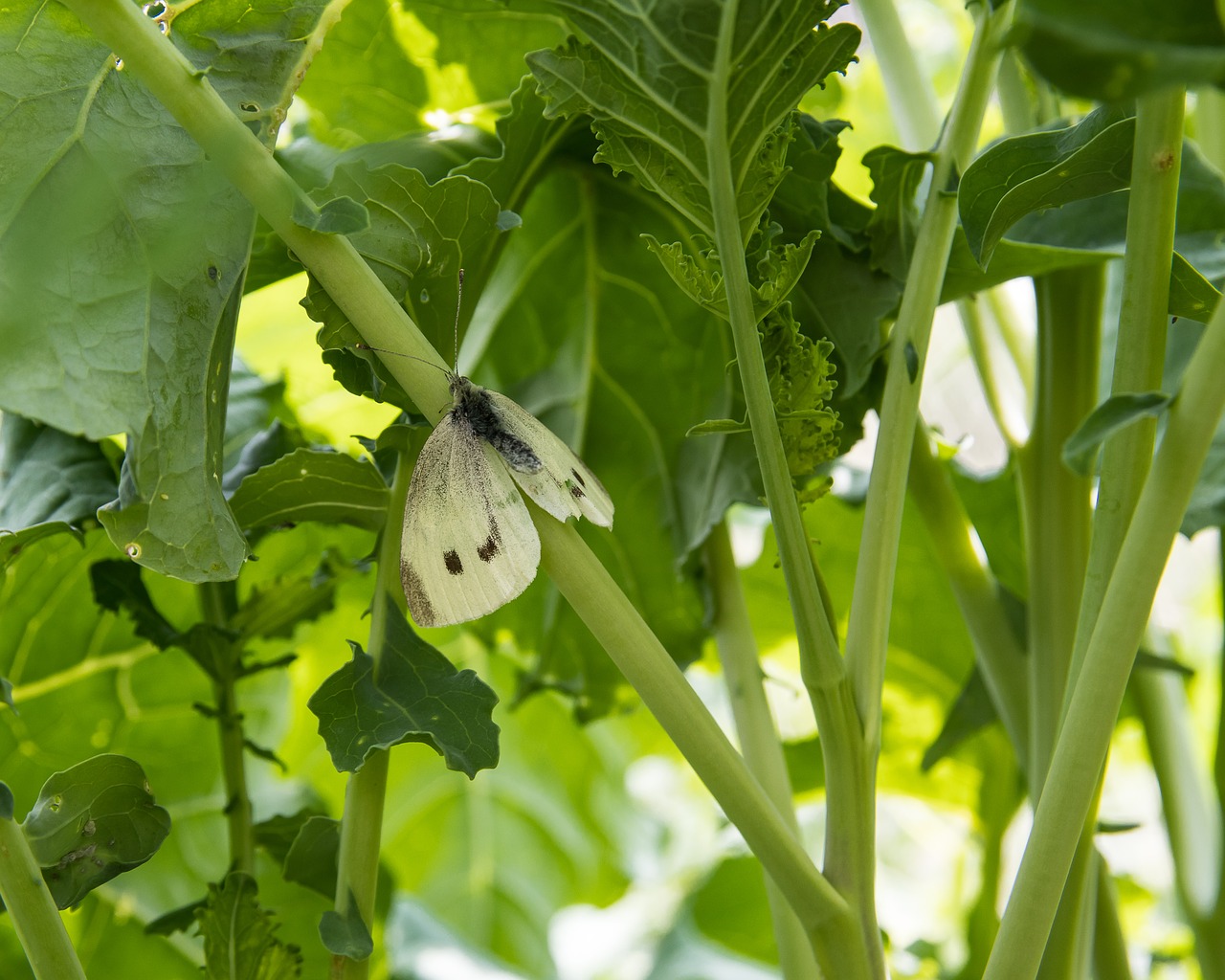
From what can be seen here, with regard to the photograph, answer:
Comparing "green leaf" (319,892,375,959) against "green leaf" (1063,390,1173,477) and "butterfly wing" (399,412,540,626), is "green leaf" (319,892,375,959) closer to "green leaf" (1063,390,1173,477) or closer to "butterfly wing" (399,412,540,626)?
"butterfly wing" (399,412,540,626)

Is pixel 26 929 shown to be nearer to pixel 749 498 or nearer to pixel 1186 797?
pixel 749 498

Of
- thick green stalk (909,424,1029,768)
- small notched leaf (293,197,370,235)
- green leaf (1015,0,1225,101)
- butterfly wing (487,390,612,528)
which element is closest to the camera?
green leaf (1015,0,1225,101)

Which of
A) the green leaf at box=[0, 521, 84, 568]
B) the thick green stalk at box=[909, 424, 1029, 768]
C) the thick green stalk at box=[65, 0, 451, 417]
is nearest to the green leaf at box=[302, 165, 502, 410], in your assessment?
the thick green stalk at box=[65, 0, 451, 417]

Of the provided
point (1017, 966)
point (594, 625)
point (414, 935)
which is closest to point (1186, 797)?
point (1017, 966)

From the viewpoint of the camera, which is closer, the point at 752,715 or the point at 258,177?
the point at 258,177

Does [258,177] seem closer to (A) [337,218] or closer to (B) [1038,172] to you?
(A) [337,218]

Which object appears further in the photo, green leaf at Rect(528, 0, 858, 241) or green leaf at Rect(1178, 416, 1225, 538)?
green leaf at Rect(1178, 416, 1225, 538)

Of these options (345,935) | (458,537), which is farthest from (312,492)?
(345,935)

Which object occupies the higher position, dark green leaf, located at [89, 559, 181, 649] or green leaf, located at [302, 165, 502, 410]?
green leaf, located at [302, 165, 502, 410]
